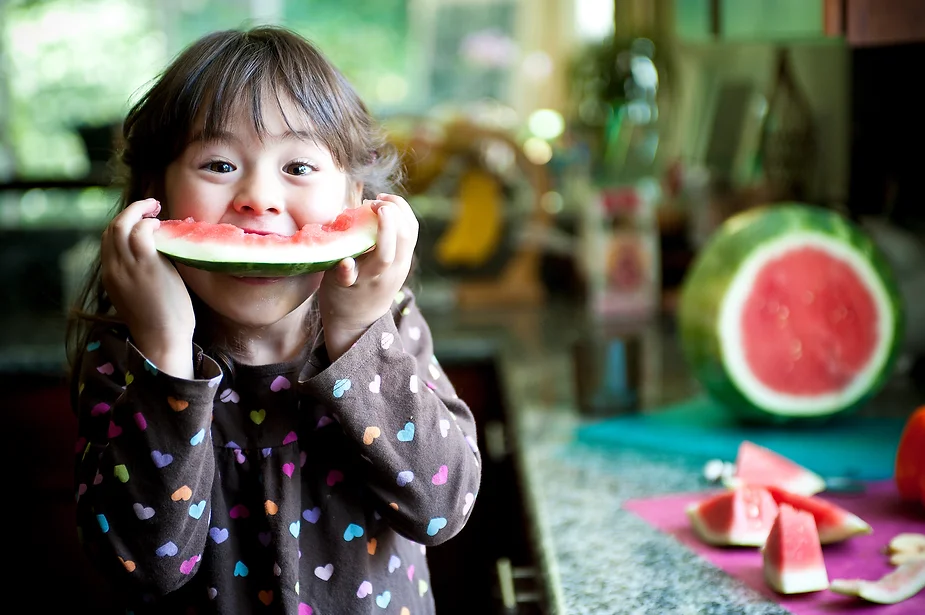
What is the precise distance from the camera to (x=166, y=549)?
805 millimetres

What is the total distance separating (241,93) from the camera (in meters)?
0.86

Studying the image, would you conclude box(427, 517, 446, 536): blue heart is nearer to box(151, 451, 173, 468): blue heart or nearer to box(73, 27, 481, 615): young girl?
box(73, 27, 481, 615): young girl

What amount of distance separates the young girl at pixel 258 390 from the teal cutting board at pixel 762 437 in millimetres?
517

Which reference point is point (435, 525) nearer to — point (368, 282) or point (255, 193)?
point (368, 282)

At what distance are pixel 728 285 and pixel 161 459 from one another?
0.92m

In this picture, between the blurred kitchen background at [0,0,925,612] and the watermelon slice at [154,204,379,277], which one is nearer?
the watermelon slice at [154,204,379,277]

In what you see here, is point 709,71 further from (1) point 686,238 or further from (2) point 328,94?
(2) point 328,94

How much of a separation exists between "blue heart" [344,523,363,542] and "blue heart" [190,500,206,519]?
14 cm

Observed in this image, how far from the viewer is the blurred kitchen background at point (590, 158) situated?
169cm

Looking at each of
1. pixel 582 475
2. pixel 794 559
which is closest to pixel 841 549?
pixel 794 559

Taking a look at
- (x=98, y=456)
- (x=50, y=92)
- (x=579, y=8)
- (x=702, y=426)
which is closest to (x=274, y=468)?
(x=98, y=456)

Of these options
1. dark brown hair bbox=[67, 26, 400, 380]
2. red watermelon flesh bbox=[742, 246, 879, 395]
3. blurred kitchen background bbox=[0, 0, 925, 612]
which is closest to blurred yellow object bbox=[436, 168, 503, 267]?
blurred kitchen background bbox=[0, 0, 925, 612]

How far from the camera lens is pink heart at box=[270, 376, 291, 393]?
0.90 meters

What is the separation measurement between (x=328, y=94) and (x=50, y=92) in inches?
127
